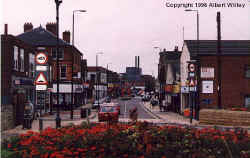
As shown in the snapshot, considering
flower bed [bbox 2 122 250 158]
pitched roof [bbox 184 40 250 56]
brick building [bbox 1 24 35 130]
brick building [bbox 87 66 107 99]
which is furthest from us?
brick building [bbox 87 66 107 99]

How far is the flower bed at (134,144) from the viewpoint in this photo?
33.1 ft

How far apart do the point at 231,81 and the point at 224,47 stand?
5.24 metres

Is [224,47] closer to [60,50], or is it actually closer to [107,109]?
[107,109]

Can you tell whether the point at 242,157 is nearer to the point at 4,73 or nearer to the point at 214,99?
the point at 4,73

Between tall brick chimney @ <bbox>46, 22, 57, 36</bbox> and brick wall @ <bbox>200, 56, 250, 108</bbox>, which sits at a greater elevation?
tall brick chimney @ <bbox>46, 22, 57, 36</bbox>

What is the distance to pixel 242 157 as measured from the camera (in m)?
9.88

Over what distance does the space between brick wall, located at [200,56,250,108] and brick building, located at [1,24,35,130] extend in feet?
63.5

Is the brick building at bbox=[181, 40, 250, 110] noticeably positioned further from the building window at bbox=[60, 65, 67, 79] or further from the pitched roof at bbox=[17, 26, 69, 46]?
the pitched roof at bbox=[17, 26, 69, 46]

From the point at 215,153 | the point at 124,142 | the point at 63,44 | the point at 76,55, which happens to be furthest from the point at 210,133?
the point at 76,55

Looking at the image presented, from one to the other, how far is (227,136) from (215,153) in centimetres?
190

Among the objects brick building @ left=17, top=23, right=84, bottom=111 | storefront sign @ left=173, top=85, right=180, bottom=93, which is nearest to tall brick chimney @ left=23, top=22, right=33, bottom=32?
brick building @ left=17, top=23, right=84, bottom=111

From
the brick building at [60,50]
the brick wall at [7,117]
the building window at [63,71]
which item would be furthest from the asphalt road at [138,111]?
the brick wall at [7,117]

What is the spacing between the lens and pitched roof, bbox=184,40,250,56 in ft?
145

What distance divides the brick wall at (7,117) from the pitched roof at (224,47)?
23334 millimetres
